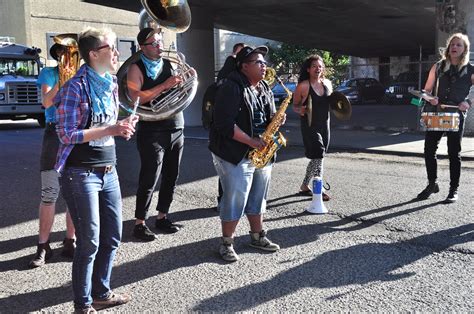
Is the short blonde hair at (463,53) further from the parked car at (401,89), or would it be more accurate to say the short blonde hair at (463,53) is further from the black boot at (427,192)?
the parked car at (401,89)

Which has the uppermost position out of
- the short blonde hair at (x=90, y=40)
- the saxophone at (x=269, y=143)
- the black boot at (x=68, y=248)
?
the short blonde hair at (x=90, y=40)

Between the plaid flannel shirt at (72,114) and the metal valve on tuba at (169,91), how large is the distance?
4.31 ft

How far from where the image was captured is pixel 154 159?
185 inches

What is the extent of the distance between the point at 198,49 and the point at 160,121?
11.8m

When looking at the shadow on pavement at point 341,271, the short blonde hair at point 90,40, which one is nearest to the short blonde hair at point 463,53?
the shadow on pavement at point 341,271

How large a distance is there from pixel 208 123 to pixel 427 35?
22.1 metres

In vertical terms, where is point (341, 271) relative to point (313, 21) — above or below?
below

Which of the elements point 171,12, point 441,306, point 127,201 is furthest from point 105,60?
point 127,201

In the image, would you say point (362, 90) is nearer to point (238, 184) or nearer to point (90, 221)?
point (238, 184)

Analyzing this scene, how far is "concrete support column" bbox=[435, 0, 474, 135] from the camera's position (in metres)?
12.1

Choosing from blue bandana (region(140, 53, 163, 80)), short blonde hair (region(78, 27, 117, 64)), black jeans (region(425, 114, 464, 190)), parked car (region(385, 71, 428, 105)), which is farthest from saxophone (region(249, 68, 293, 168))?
parked car (region(385, 71, 428, 105))

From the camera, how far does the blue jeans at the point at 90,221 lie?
3041 mm

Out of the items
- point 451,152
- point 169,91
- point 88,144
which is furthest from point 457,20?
point 88,144

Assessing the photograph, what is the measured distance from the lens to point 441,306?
11.1 feet
